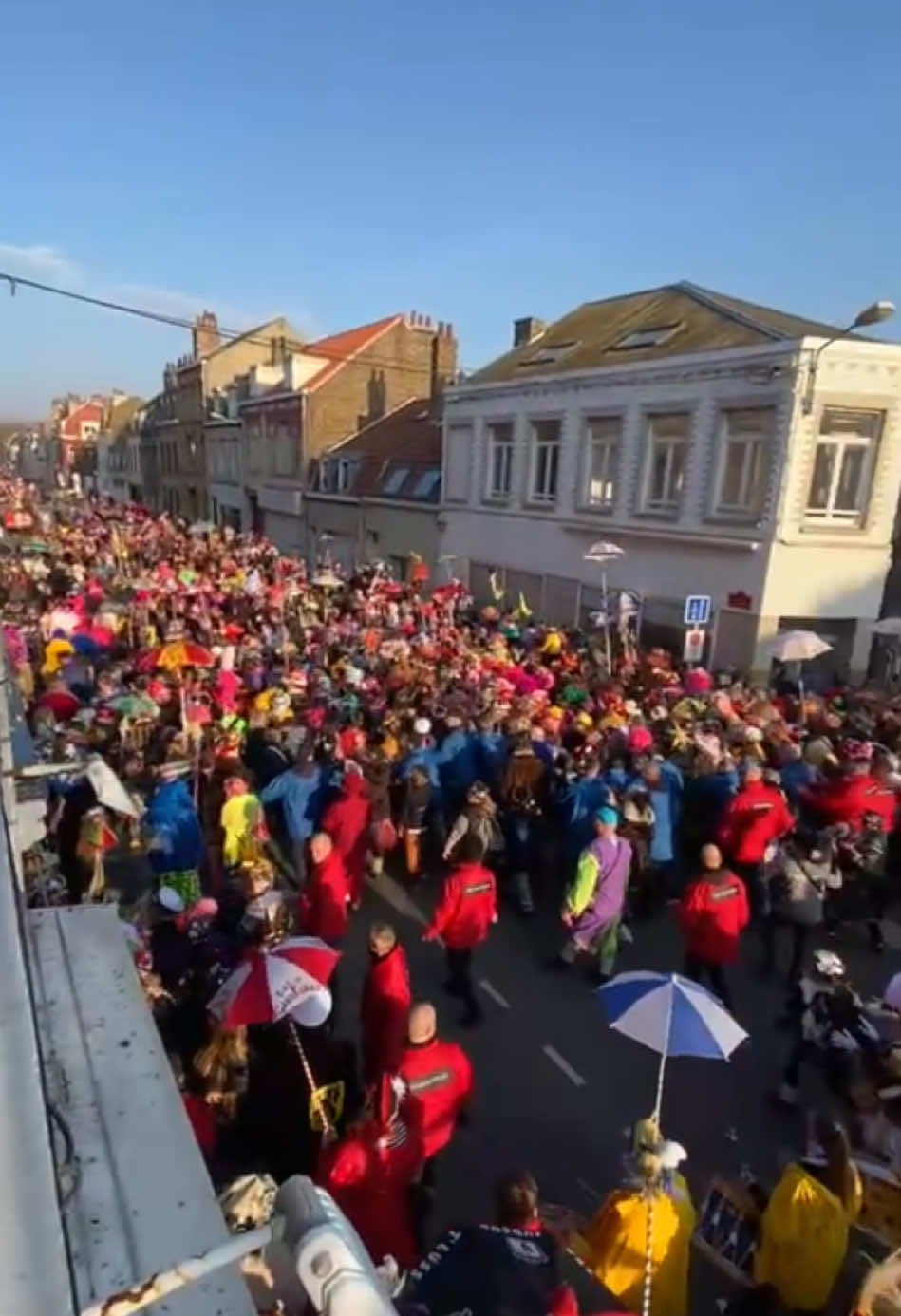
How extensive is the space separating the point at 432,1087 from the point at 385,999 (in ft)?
3.16

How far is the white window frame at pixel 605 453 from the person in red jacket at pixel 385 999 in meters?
15.3

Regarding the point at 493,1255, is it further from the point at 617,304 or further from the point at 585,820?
the point at 617,304

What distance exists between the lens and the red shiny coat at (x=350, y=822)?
718cm

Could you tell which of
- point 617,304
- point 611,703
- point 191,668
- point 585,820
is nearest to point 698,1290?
point 585,820

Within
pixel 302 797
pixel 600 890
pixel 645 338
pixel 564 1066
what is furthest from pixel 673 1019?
pixel 645 338

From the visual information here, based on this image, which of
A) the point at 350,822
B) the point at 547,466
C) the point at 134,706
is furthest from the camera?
the point at 547,466

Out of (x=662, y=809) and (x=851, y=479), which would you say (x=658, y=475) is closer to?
(x=851, y=479)

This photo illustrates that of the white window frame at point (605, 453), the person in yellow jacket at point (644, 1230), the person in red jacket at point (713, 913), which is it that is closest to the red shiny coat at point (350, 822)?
the person in red jacket at point (713, 913)

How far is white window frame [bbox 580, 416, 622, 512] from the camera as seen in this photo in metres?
19.0

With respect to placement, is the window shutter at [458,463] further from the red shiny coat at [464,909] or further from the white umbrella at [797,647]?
the red shiny coat at [464,909]

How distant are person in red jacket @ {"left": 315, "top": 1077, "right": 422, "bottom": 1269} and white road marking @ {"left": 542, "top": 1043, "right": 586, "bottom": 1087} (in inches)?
85.8

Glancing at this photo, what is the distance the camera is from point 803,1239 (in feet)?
12.2

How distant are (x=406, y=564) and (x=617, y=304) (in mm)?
9558

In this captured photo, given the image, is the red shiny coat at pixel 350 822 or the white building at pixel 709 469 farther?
the white building at pixel 709 469
